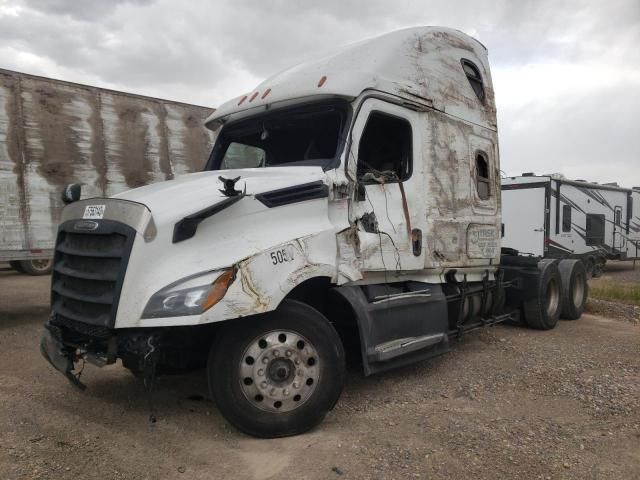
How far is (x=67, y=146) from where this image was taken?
7.97 m

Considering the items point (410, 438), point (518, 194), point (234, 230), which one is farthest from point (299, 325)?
point (518, 194)

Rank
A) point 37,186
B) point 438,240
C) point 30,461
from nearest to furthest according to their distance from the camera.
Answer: point 30,461
point 438,240
point 37,186

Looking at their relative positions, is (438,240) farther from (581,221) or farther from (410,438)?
(581,221)

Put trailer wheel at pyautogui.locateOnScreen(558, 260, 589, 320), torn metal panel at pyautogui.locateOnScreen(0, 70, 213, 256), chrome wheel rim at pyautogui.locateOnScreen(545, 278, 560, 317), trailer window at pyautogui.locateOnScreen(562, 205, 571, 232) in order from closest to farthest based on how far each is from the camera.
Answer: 1. torn metal panel at pyautogui.locateOnScreen(0, 70, 213, 256)
2. chrome wheel rim at pyautogui.locateOnScreen(545, 278, 560, 317)
3. trailer wheel at pyautogui.locateOnScreen(558, 260, 589, 320)
4. trailer window at pyautogui.locateOnScreen(562, 205, 571, 232)

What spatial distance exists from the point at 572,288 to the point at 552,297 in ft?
2.44

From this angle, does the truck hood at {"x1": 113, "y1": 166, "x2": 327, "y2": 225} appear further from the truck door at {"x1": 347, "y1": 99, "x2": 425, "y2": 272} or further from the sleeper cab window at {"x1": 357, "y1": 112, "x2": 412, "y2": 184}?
the sleeper cab window at {"x1": 357, "y1": 112, "x2": 412, "y2": 184}

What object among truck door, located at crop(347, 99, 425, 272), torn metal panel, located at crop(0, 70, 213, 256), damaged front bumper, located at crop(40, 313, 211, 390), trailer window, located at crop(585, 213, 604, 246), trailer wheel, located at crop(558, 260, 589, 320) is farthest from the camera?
trailer window, located at crop(585, 213, 604, 246)

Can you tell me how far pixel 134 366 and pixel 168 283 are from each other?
1395mm

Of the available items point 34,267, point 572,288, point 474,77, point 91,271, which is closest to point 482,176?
point 474,77

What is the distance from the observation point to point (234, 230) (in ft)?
12.6

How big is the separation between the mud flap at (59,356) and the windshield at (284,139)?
2.38 m

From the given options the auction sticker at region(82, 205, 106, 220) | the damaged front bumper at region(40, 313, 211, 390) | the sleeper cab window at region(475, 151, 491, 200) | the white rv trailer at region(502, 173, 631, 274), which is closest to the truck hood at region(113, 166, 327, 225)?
the auction sticker at region(82, 205, 106, 220)

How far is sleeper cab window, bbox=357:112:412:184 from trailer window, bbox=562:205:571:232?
485 inches

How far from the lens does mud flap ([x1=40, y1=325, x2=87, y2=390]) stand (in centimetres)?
398
